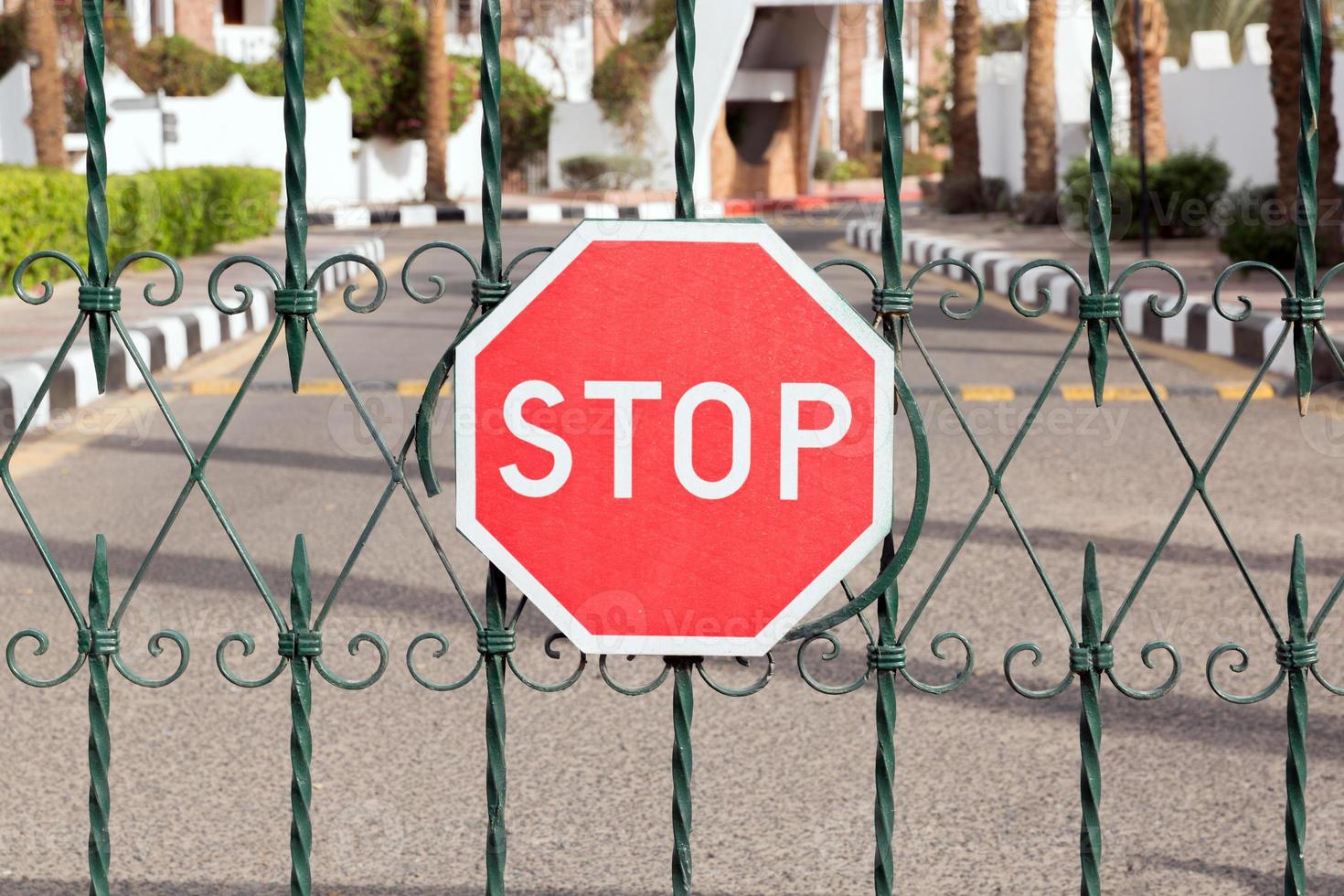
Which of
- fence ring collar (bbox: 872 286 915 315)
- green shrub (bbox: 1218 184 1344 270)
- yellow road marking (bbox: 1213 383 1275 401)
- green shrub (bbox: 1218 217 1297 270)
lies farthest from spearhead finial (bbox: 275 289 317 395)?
green shrub (bbox: 1218 217 1297 270)

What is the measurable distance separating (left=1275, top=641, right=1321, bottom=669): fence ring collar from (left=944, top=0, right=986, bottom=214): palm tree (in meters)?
21.7

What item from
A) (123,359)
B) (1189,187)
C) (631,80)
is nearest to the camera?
(123,359)

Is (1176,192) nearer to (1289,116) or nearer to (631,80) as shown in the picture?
(1289,116)

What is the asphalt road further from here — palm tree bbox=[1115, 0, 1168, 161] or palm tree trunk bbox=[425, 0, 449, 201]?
palm tree trunk bbox=[425, 0, 449, 201]

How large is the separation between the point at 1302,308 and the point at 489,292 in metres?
0.98

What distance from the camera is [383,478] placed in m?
6.55

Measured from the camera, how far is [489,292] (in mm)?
2141

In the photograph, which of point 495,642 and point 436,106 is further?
point 436,106

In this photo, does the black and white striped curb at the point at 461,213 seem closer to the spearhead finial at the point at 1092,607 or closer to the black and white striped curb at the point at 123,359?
the black and white striped curb at the point at 123,359

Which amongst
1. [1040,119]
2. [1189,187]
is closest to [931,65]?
[1040,119]

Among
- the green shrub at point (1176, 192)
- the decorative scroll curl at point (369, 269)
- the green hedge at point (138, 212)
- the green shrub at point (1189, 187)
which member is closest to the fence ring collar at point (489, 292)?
the decorative scroll curl at point (369, 269)

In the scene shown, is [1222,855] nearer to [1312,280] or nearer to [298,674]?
[1312,280]

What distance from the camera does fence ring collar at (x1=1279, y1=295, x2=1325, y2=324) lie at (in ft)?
Answer: 7.13

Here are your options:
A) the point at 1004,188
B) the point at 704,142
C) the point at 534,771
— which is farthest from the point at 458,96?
the point at 534,771
